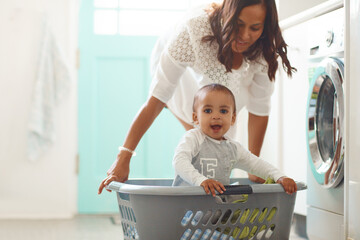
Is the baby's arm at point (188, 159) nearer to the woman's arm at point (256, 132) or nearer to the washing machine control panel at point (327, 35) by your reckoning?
the woman's arm at point (256, 132)

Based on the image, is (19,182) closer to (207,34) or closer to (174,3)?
(174,3)

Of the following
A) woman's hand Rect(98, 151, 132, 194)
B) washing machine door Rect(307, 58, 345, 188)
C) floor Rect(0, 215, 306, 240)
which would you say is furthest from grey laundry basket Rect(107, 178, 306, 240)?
floor Rect(0, 215, 306, 240)

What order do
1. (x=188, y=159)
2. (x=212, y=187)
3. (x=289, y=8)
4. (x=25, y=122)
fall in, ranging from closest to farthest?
1. (x=212, y=187)
2. (x=188, y=159)
3. (x=289, y=8)
4. (x=25, y=122)

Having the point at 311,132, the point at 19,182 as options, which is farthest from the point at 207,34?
the point at 19,182

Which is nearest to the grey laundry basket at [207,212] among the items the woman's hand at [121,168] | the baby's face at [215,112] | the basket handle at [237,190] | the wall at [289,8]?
the basket handle at [237,190]

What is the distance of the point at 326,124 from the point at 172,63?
70cm

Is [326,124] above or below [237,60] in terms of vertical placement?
below

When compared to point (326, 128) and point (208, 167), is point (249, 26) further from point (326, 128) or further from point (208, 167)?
point (326, 128)

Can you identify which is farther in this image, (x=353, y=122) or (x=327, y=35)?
(x=327, y=35)

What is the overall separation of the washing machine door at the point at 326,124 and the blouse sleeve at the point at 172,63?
0.54 meters

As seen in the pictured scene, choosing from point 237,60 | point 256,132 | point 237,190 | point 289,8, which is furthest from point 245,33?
point 289,8

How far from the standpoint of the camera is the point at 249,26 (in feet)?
4.98

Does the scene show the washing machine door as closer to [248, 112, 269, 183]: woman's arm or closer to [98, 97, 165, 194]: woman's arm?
[248, 112, 269, 183]: woman's arm

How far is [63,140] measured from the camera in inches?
126
